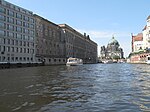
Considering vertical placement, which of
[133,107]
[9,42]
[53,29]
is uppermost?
[53,29]

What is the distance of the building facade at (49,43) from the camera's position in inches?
5212

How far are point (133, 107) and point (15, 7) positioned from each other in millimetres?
107628

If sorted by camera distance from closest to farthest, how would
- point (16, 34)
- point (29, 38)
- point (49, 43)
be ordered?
1. point (16, 34)
2. point (29, 38)
3. point (49, 43)

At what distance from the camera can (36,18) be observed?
130 meters

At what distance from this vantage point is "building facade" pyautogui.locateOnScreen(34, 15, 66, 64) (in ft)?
434

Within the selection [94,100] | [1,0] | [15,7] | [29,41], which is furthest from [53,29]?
[94,100]

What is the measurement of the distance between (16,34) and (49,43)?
33408mm

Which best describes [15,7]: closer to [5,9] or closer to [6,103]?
[5,9]

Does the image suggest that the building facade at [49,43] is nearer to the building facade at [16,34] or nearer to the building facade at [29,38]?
the building facade at [29,38]

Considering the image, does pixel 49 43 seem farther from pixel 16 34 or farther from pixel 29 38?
pixel 16 34

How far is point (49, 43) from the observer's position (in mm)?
145000

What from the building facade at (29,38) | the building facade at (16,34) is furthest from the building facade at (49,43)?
the building facade at (16,34)

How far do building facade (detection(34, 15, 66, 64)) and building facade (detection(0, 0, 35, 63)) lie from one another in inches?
233

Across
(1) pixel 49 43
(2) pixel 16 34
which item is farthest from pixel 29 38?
(1) pixel 49 43
